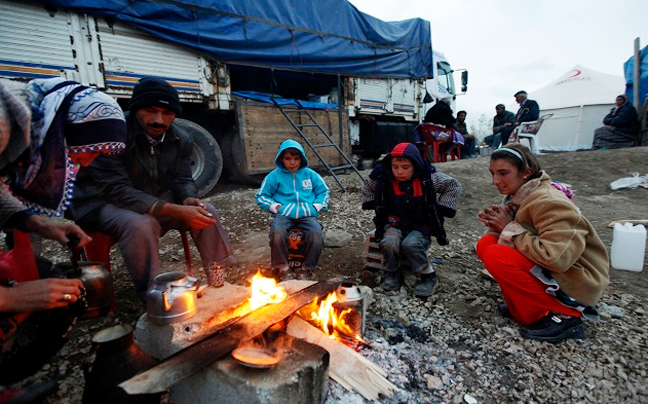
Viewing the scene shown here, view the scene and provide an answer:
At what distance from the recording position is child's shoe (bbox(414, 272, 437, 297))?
9.22ft

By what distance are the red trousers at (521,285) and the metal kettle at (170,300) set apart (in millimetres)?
1940

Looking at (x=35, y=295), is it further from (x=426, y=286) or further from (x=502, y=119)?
(x=502, y=119)

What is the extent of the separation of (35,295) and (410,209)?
8.36 feet

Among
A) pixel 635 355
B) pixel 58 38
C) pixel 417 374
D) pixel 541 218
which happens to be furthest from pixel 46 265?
pixel 58 38

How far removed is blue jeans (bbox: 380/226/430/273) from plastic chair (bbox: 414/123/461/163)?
19.5 feet

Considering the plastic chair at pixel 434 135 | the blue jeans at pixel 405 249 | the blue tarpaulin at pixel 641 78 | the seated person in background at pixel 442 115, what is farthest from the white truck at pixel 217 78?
the blue tarpaulin at pixel 641 78

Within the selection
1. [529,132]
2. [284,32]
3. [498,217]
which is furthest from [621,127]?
[498,217]

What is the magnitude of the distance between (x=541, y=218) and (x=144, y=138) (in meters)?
2.81

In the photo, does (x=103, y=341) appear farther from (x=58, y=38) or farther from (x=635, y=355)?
(x=58, y=38)

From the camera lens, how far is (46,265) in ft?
6.19

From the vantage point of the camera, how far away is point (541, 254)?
202cm

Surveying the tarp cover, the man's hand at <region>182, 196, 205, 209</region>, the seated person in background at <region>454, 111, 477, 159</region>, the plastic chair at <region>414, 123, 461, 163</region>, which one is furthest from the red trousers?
the seated person in background at <region>454, 111, 477, 159</region>

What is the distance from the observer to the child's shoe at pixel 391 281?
293 centimetres

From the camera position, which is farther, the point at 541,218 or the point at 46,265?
the point at 541,218
